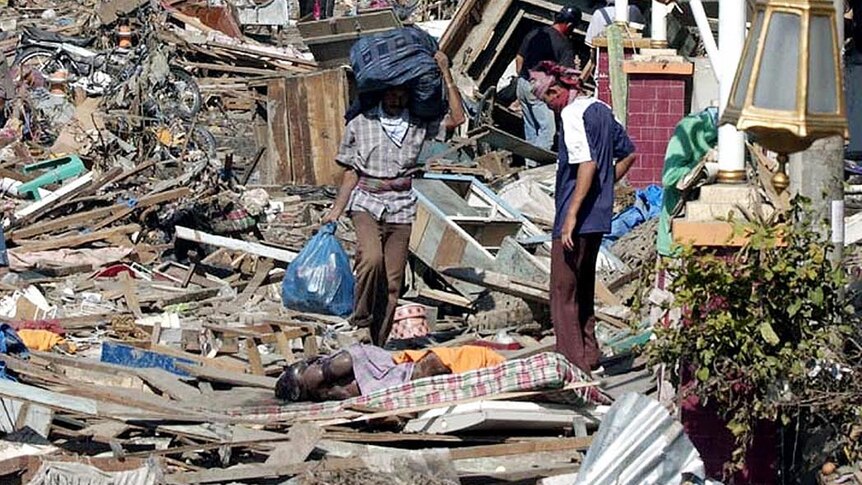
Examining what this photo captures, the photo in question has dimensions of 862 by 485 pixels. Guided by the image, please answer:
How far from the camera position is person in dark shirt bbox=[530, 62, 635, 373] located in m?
9.12

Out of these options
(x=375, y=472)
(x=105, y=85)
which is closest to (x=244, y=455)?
(x=375, y=472)

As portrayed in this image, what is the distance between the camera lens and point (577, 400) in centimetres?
810

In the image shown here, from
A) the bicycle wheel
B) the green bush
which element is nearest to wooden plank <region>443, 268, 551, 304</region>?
the green bush

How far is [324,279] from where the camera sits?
38.3 feet

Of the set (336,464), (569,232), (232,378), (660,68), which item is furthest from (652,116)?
(336,464)

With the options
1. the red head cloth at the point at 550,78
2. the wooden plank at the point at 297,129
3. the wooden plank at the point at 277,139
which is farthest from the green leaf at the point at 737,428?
the wooden plank at the point at 277,139

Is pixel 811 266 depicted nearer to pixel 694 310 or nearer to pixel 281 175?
pixel 694 310

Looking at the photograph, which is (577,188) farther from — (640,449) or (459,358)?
(640,449)

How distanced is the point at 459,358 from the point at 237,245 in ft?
18.0

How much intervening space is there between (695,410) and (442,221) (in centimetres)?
540

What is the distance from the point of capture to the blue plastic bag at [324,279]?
38.2 feet

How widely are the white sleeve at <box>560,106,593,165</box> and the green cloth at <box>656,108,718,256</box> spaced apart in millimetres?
451

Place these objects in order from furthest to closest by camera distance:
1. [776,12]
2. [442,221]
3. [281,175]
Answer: [281,175] → [442,221] → [776,12]

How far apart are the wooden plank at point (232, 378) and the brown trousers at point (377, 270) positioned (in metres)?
0.94
